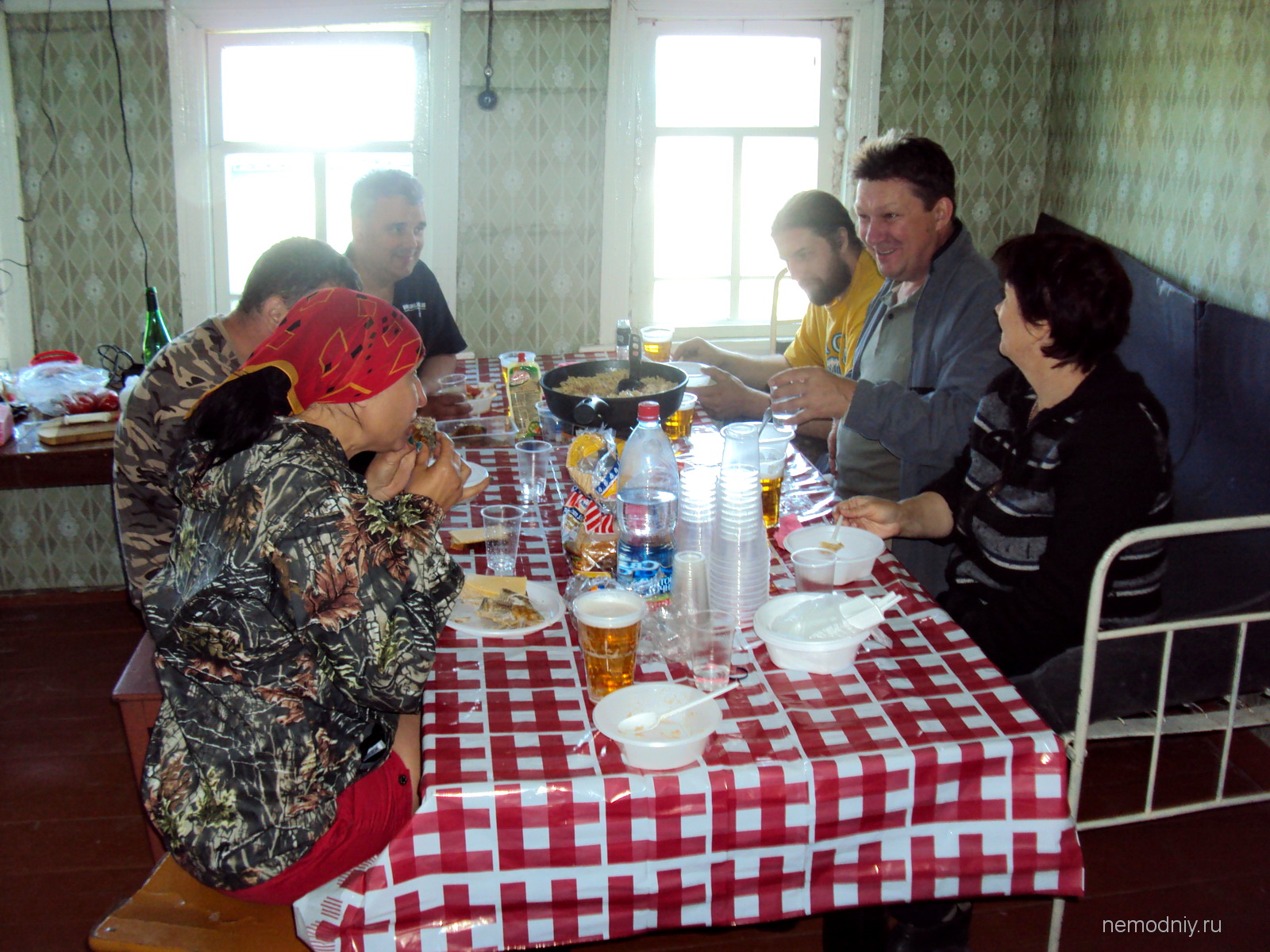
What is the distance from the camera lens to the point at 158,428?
215 centimetres

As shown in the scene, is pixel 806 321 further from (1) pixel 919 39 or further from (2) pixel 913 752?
(2) pixel 913 752

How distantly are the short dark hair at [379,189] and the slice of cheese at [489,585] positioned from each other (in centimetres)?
182

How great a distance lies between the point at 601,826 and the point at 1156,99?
317 cm

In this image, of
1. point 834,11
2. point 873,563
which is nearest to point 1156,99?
point 834,11

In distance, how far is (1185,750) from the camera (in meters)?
2.86

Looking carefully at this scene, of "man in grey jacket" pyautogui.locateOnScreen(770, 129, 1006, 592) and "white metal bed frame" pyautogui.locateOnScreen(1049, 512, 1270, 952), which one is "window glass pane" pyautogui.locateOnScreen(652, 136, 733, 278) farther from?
"white metal bed frame" pyautogui.locateOnScreen(1049, 512, 1270, 952)

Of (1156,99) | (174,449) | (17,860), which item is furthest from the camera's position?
(1156,99)

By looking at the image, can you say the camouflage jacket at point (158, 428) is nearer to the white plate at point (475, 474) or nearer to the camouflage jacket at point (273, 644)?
the white plate at point (475, 474)

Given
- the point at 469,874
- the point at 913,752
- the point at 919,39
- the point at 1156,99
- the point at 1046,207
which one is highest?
the point at 919,39

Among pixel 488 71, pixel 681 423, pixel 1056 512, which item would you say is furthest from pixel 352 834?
pixel 488 71

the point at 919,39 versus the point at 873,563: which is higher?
the point at 919,39

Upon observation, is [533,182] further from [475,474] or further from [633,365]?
[475,474]

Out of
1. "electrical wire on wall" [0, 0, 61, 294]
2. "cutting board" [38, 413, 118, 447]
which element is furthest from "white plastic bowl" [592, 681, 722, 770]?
"electrical wire on wall" [0, 0, 61, 294]

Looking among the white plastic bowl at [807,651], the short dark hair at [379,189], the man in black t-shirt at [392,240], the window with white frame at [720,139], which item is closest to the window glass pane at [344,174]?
the man in black t-shirt at [392,240]
